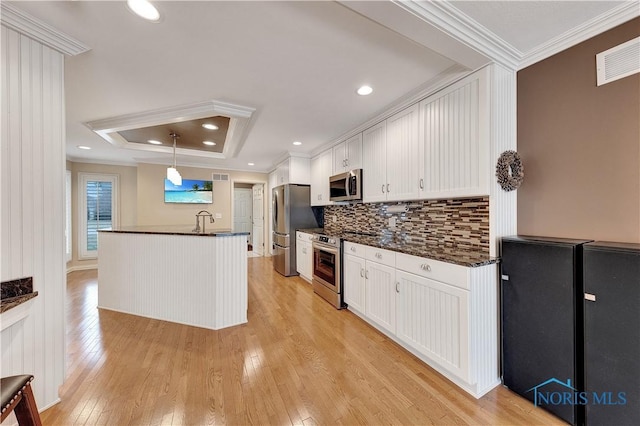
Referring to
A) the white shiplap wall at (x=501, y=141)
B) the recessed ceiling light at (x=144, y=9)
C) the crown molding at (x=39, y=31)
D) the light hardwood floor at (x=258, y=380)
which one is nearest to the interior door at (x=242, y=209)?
the light hardwood floor at (x=258, y=380)

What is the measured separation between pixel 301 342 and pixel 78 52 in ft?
9.43

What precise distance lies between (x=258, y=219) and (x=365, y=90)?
5.36 meters

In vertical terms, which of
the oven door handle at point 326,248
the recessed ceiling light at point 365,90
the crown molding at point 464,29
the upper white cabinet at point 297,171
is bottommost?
the oven door handle at point 326,248

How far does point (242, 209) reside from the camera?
8.19 meters

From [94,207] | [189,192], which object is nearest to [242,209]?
[189,192]

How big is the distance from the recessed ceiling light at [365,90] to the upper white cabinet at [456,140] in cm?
52

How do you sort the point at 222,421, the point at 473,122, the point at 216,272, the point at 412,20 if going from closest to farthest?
the point at 412,20, the point at 222,421, the point at 473,122, the point at 216,272

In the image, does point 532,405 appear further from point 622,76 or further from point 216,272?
point 216,272

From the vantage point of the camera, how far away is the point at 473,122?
1.92 m

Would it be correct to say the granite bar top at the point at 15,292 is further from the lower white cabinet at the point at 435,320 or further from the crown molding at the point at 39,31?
the lower white cabinet at the point at 435,320

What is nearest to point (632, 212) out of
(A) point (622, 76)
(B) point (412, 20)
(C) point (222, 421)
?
(A) point (622, 76)

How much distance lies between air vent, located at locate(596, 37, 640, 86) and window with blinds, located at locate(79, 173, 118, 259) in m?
7.51

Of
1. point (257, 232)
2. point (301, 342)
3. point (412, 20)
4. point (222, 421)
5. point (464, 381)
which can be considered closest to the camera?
point (412, 20)

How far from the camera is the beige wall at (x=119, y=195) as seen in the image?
5203 mm
